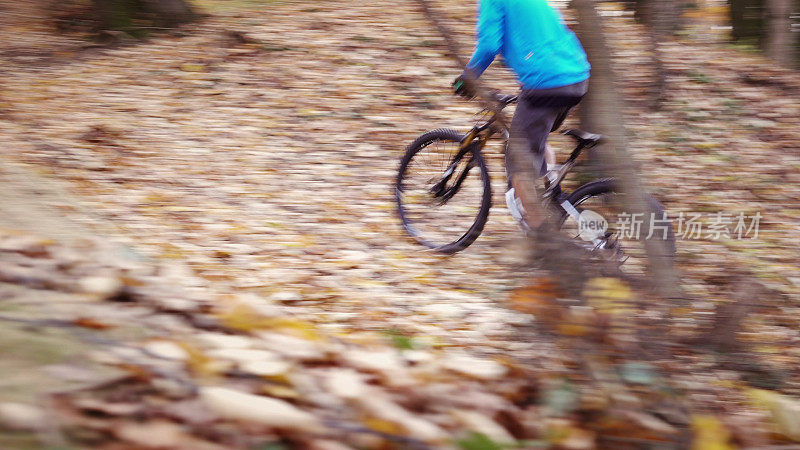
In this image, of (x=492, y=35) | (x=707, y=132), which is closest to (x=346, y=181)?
(x=492, y=35)

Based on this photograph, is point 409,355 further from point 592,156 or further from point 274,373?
point 592,156

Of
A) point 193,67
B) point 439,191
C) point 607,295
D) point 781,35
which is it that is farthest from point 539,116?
point 781,35

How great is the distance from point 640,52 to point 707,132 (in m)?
2.44

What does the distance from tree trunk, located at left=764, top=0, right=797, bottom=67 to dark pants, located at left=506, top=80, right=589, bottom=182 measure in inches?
266

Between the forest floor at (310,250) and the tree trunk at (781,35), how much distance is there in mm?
378

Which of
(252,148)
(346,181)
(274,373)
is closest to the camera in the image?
(274,373)

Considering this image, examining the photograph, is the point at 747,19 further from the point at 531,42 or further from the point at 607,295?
the point at 607,295

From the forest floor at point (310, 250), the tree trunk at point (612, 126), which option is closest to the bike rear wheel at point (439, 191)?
the forest floor at point (310, 250)

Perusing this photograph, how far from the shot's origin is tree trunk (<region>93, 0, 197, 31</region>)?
11.2 m

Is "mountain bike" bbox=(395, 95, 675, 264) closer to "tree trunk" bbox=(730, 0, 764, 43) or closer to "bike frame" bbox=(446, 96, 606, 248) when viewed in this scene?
"bike frame" bbox=(446, 96, 606, 248)

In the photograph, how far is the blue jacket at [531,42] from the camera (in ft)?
15.9

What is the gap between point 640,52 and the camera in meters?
10.4

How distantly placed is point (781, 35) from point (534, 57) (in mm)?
7163

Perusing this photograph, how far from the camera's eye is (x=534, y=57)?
4898mm
